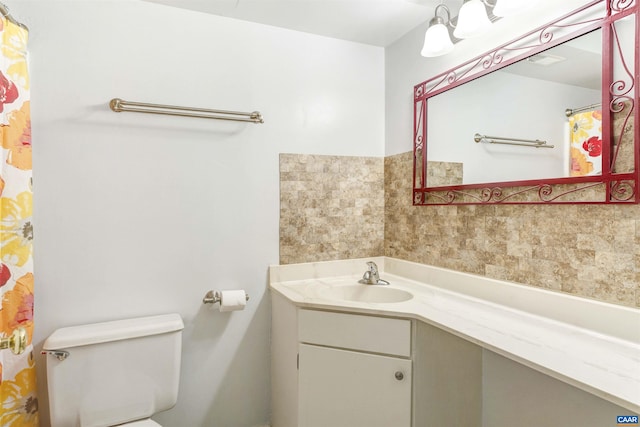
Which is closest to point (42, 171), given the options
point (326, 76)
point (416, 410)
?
point (326, 76)

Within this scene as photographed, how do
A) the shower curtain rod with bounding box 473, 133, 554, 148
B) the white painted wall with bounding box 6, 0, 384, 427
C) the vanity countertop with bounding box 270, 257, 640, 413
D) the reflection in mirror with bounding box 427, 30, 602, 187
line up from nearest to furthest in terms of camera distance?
the vanity countertop with bounding box 270, 257, 640, 413 → the reflection in mirror with bounding box 427, 30, 602, 187 → the shower curtain rod with bounding box 473, 133, 554, 148 → the white painted wall with bounding box 6, 0, 384, 427

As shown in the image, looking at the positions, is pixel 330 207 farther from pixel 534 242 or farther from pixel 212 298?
pixel 534 242

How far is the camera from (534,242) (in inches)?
50.6

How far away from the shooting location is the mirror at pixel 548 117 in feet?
3.41

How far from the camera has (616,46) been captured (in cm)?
104

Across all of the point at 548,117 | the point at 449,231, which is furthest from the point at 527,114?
the point at 449,231

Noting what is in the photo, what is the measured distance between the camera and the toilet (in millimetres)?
1296

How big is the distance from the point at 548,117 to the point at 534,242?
44 cm

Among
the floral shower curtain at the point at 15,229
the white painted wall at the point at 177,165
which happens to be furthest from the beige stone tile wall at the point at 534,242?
the floral shower curtain at the point at 15,229

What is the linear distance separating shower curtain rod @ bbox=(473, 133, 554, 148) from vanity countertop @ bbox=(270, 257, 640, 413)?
0.52 meters

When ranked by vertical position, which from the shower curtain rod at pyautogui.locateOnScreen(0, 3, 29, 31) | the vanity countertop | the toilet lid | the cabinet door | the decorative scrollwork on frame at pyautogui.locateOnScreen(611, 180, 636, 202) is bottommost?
the toilet lid

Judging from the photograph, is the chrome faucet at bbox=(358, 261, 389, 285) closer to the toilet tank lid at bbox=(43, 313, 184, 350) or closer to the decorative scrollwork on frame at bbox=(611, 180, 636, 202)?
the toilet tank lid at bbox=(43, 313, 184, 350)

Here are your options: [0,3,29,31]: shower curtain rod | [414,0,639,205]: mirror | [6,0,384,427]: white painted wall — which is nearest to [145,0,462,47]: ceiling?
[6,0,384,427]: white painted wall

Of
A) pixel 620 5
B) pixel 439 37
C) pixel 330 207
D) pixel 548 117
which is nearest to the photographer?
pixel 620 5
